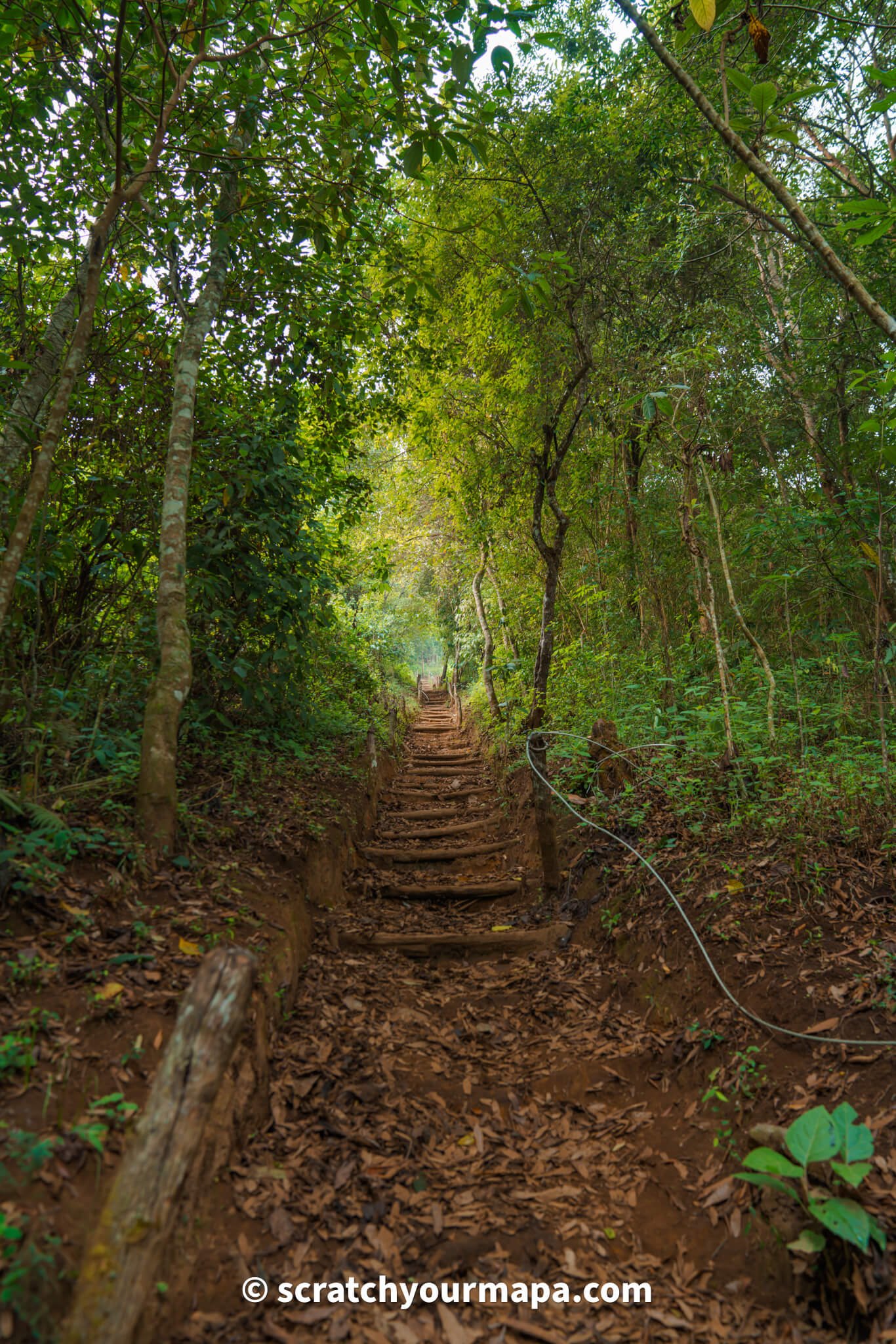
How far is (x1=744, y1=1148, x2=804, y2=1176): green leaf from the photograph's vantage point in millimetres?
2004

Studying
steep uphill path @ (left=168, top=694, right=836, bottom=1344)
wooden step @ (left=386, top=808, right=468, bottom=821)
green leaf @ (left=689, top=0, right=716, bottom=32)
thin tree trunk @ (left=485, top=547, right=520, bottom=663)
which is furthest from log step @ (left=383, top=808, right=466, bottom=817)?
green leaf @ (left=689, top=0, right=716, bottom=32)

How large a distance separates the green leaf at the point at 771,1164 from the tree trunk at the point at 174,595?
2.99 m

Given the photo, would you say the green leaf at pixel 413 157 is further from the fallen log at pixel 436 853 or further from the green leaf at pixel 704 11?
the fallen log at pixel 436 853

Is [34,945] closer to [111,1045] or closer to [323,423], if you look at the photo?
[111,1045]

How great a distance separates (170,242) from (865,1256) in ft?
20.8

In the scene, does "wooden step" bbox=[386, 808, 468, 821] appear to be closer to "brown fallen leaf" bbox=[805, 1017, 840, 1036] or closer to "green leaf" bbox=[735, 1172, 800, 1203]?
"brown fallen leaf" bbox=[805, 1017, 840, 1036]

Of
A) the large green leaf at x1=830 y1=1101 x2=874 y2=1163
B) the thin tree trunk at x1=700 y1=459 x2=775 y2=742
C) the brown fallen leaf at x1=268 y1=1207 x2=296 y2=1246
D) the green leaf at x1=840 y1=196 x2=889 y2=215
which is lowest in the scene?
the brown fallen leaf at x1=268 y1=1207 x2=296 y2=1246

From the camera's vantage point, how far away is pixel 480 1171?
272cm

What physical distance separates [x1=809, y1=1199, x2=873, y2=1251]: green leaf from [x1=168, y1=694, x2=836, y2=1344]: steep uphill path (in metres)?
0.36

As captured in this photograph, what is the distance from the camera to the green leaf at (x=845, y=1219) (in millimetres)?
1858

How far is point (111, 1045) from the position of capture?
230cm

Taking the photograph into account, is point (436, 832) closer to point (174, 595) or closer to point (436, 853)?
point (436, 853)

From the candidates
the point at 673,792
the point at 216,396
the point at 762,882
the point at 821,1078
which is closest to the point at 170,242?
the point at 216,396

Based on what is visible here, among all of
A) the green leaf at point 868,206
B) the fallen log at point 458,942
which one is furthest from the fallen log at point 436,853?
the green leaf at point 868,206
